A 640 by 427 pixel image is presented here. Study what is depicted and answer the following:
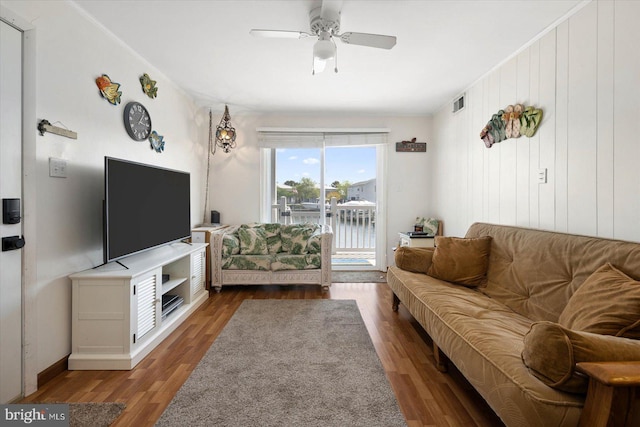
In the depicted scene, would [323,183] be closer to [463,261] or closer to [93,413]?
[463,261]

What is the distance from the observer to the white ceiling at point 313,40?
2072 mm

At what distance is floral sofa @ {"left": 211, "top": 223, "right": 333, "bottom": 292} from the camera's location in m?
3.66

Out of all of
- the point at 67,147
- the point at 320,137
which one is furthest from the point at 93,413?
the point at 320,137

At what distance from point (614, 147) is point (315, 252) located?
284 centimetres

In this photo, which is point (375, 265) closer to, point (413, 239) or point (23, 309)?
point (413, 239)

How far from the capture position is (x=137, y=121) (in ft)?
9.02

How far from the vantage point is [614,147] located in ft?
5.79

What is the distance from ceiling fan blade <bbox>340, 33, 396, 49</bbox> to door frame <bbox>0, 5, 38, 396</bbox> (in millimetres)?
1891

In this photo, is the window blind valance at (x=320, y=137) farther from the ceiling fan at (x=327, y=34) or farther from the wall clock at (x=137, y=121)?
the ceiling fan at (x=327, y=34)

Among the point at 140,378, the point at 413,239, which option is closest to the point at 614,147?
the point at 413,239

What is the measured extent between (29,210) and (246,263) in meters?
2.19

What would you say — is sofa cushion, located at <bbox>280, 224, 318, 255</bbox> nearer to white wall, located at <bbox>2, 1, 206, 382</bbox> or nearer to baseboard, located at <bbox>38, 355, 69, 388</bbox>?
white wall, located at <bbox>2, 1, 206, 382</bbox>

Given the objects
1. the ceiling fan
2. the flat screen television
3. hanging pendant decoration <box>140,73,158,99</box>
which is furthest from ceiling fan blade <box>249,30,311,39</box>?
hanging pendant decoration <box>140,73,158,99</box>

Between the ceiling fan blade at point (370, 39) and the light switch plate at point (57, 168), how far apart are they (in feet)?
6.72
